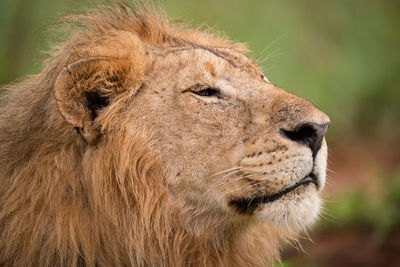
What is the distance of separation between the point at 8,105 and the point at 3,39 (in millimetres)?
5357

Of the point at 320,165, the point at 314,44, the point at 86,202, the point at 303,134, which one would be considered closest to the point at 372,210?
the point at 320,165

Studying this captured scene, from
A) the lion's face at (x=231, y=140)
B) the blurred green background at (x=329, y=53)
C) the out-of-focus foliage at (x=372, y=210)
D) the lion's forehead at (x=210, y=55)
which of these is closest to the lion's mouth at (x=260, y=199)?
the lion's face at (x=231, y=140)

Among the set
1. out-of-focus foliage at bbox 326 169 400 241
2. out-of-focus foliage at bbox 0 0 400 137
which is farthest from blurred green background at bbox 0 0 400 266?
out-of-focus foliage at bbox 326 169 400 241

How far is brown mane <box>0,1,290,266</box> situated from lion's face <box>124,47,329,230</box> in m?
0.13

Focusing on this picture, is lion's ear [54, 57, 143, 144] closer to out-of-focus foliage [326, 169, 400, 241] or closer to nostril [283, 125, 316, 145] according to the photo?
nostril [283, 125, 316, 145]

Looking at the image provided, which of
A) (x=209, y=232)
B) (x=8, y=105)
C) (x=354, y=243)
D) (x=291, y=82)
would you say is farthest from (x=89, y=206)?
(x=291, y=82)

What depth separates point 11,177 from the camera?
10.9 ft

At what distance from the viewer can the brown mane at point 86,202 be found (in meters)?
3.18

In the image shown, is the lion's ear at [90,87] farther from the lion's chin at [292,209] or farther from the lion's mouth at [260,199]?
the lion's chin at [292,209]

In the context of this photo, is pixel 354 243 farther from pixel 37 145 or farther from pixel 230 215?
pixel 37 145

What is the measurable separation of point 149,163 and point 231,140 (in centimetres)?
44

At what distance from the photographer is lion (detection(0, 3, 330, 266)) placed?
3.12 m

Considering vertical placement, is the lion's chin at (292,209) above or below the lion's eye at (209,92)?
below

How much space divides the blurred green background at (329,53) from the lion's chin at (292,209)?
4171 millimetres
